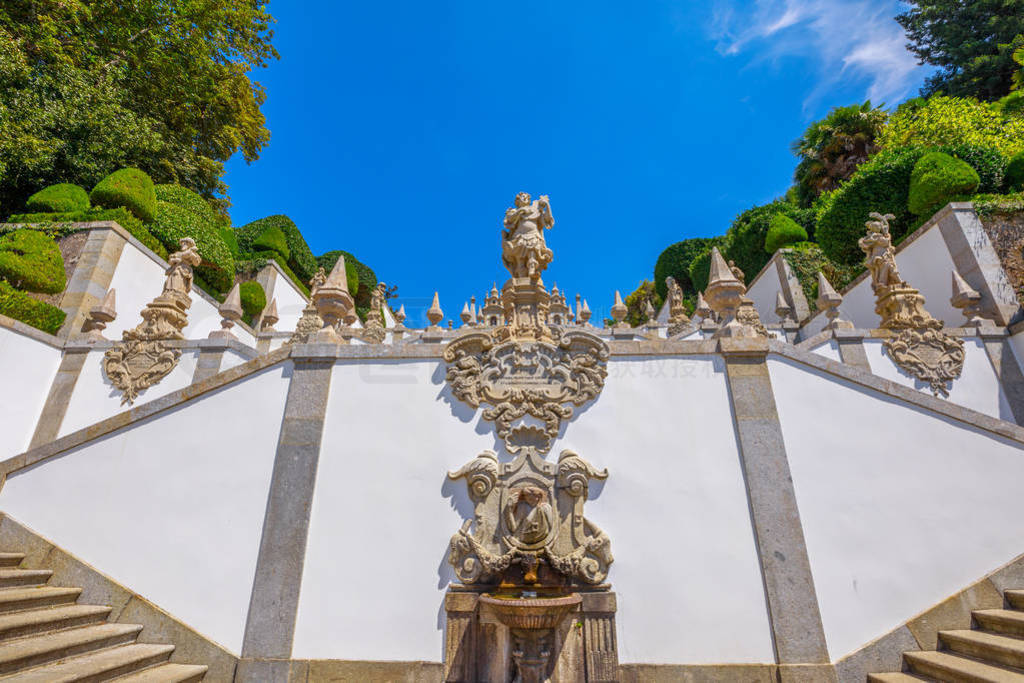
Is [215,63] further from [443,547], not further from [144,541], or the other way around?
[443,547]

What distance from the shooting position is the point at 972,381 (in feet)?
25.6

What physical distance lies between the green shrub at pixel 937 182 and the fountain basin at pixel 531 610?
13.8 meters

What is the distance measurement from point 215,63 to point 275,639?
2157 cm

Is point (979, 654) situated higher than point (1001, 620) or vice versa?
point (1001, 620)

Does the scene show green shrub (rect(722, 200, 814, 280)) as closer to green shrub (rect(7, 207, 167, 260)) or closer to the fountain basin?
the fountain basin

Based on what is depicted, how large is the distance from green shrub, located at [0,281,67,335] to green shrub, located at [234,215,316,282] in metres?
9.34

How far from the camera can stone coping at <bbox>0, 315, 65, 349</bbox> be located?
25.2 ft

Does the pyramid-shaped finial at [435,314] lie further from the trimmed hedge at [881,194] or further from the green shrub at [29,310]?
the trimmed hedge at [881,194]

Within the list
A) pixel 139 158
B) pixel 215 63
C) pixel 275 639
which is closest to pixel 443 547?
pixel 275 639

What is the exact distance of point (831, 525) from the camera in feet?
15.2

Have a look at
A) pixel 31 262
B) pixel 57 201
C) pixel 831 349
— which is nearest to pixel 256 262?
pixel 57 201

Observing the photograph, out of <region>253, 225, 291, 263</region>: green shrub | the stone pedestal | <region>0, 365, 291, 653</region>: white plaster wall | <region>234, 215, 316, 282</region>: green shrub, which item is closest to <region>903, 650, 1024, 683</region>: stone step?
the stone pedestal

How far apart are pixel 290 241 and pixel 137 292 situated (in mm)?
8991

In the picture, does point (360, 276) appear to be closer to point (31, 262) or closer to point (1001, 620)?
point (31, 262)
